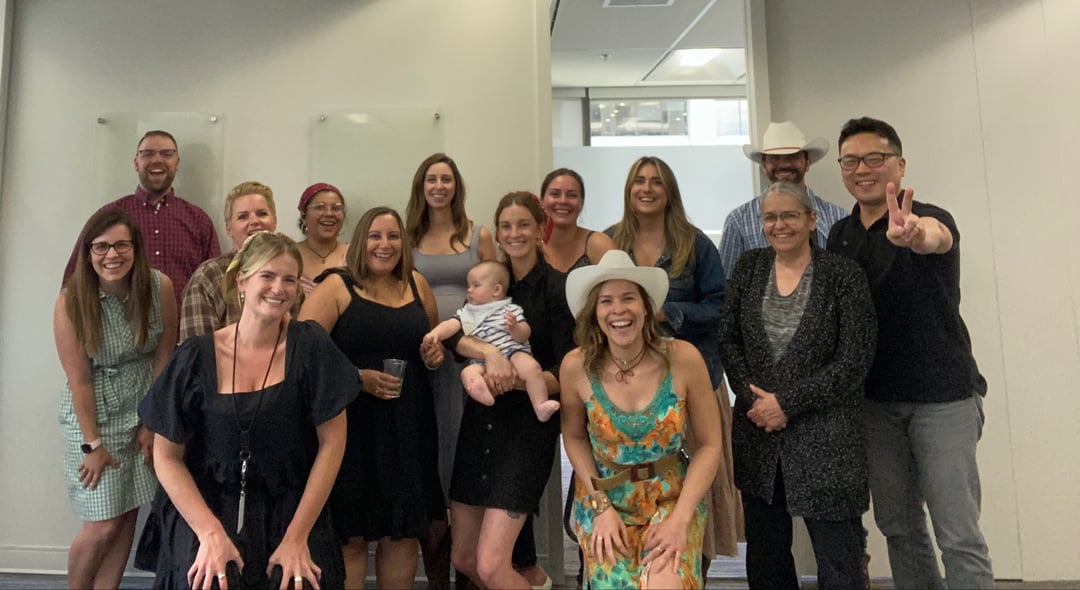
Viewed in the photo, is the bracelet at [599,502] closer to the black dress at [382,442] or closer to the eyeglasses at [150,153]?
the black dress at [382,442]

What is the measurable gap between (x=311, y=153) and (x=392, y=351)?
165cm

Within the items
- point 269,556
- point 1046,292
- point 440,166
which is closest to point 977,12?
point 1046,292

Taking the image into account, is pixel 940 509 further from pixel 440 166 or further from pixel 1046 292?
pixel 440 166

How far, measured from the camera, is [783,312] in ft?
6.54

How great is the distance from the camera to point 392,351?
87.4 inches

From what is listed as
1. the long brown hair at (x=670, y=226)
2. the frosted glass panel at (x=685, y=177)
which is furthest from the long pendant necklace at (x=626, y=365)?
the frosted glass panel at (x=685, y=177)

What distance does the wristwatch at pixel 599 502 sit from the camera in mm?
1879

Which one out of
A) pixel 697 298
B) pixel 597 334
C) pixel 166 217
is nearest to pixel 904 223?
pixel 697 298

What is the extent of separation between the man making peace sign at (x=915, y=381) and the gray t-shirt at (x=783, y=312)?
0.32m

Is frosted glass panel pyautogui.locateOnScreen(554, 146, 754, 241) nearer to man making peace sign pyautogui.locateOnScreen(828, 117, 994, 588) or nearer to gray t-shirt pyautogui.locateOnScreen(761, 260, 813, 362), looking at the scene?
man making peace sign pyautogui.locateOnScreen(828, 117, 994, 588)

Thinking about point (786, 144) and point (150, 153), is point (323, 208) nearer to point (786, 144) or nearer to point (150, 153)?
point (150, 153)

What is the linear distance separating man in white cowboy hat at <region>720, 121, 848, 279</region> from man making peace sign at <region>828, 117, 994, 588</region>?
0.58m

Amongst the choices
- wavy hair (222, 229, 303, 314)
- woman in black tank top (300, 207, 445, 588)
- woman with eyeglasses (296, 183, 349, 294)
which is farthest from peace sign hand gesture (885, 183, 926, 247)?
woman with eyeglasses (296, 183, 349, 294)

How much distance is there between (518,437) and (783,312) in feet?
3.16
